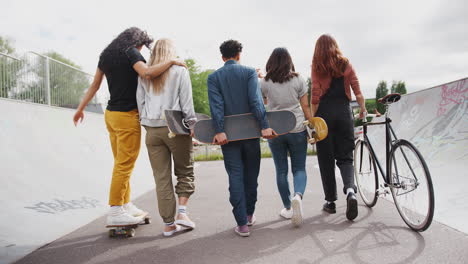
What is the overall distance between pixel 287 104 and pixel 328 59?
2.31 ft

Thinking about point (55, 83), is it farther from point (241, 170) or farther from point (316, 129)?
point (316, 129)

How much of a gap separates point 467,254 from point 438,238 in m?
0.38

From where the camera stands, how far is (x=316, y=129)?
3547mm

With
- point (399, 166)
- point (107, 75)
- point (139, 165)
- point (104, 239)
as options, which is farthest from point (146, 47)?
point (139, 165)

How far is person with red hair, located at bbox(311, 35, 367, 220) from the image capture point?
371cm

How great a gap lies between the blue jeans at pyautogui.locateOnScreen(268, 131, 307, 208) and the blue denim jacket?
1.91ft

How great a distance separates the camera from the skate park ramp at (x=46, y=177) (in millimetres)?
3250

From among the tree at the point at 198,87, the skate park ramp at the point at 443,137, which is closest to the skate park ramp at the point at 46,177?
the skate park ramp at the point at 443,137

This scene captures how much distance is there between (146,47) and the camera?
3.54 meters

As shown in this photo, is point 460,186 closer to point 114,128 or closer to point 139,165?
point 114,128

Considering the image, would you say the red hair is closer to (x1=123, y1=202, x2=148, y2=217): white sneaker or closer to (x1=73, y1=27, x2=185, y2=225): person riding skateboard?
(x1=73, y1=27, x2=185, y2=225): person riding skateboard

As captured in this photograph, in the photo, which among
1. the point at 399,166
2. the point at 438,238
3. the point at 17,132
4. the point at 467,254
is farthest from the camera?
the point at 17,132

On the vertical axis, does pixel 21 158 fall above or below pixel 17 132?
below

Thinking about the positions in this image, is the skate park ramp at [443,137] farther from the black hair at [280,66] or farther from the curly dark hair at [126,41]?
the curly dark hair at [126,41]
